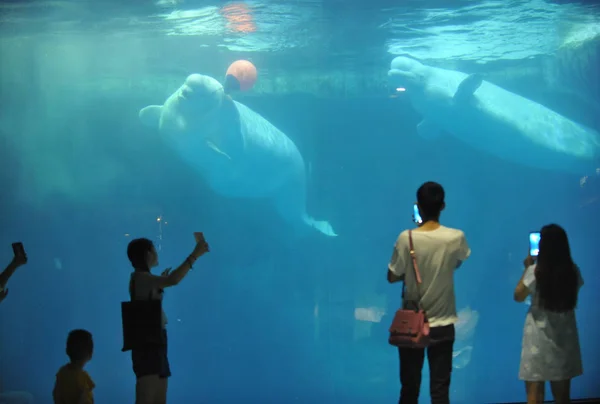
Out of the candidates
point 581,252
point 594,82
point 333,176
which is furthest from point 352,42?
point 581,252

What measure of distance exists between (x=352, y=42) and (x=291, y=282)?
5026mm

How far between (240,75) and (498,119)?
510 centimetres

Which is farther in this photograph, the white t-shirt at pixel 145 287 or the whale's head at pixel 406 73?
the whale's head at pixel 406 73

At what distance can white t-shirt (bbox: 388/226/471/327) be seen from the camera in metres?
3.60

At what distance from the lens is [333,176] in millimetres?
10719

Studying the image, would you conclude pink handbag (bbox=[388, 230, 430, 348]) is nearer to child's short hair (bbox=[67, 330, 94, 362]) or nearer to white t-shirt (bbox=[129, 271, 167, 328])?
white t-shirt (bbox=[129, 271, 167, 328])

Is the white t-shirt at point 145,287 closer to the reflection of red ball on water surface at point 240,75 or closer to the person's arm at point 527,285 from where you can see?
the person's arm at point 527,285

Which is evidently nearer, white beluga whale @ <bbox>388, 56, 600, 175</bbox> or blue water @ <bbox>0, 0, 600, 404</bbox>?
blue water @ <bbox>0, 0, 600, 404</bbox>

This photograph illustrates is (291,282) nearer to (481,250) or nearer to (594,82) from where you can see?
(481,250)

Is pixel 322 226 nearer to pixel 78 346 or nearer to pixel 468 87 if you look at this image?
pixel 468 87

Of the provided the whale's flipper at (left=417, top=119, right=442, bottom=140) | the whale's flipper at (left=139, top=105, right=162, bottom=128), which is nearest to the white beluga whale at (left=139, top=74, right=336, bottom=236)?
the whale's flipper at (left=139, top=105, right=162, bottom=128)

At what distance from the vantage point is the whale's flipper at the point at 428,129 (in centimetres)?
1186

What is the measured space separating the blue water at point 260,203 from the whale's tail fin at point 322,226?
0.13 meters

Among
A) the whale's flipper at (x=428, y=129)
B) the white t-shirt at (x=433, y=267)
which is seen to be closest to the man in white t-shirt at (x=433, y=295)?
the white t-shirt at (x=433, y=267)
